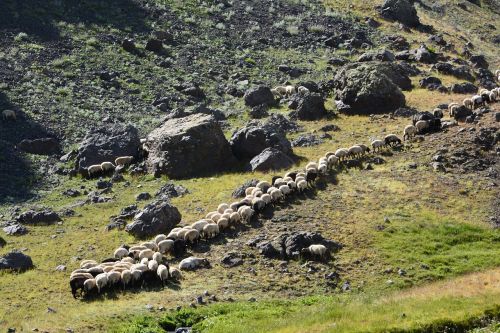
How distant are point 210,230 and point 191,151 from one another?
13227 millimetres

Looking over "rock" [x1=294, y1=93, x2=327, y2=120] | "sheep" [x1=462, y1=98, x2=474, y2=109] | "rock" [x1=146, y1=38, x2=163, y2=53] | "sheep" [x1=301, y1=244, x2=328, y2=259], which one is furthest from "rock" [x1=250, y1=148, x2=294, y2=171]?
"rock" [x1=146, y1=38, x2=163, y2=53]

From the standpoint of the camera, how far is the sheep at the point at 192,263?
32.4 m

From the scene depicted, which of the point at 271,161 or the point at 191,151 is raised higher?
the point at 191,151

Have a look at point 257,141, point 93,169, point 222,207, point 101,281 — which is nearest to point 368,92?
point 257,141

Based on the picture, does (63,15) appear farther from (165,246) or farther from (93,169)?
(165,246)

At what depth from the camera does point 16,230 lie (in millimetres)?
40406

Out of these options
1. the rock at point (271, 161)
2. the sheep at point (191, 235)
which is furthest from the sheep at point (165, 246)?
the rock at point (271, 161)

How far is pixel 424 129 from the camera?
1852 inches

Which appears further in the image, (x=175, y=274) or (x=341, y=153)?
(x=341, y=153)

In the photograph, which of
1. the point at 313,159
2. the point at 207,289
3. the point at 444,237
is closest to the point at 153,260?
the point at 207,289

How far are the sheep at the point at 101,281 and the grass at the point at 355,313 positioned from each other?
3.47 metres

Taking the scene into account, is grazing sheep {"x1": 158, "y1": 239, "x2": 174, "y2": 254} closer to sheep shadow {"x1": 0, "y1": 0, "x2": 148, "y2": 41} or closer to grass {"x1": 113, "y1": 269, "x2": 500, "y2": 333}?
grass {"x1": 113, "y1": 269, "x2": 500, "y2": 333}

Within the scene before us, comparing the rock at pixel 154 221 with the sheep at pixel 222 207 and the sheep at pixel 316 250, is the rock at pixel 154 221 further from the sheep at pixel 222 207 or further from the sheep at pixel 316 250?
the sheep at pixel 316 250

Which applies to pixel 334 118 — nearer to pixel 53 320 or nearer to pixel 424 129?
pixel 424 129
